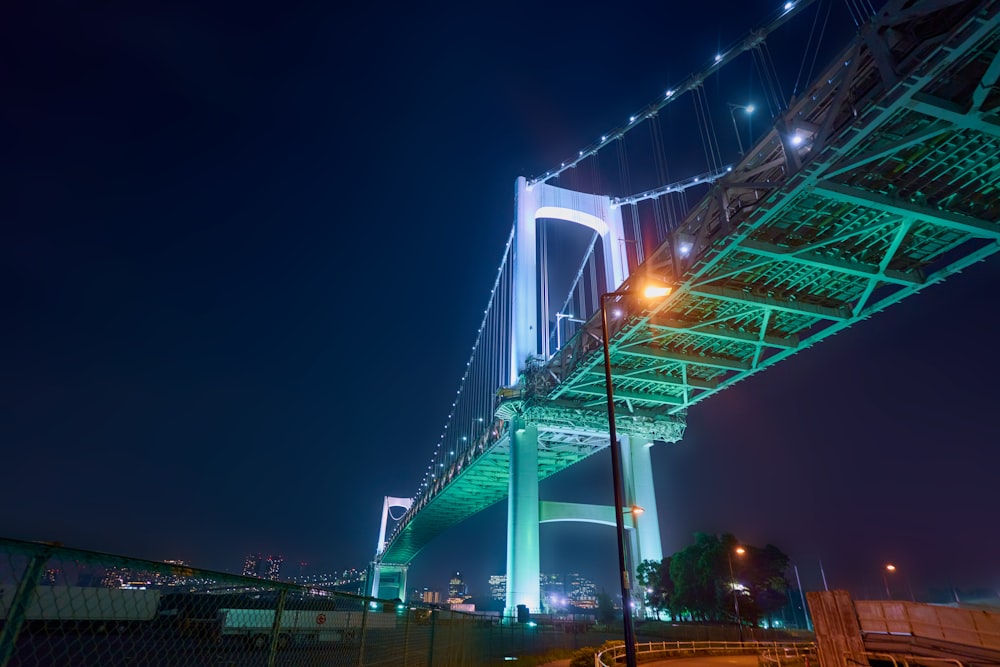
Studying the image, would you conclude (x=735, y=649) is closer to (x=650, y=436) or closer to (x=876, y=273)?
(x=650, y=436)

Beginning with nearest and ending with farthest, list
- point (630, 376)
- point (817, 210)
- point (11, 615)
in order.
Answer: point (11, 615), point (817, 210), point (630, 376)

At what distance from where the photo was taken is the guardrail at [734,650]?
16.1 metres

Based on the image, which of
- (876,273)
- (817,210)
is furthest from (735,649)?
(817,210)

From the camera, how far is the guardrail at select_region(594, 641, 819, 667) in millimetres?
16094

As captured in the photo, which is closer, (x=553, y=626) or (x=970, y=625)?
(x=970, y=625)

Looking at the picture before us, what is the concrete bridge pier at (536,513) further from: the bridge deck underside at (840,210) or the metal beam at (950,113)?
the metal beam at (950,113)

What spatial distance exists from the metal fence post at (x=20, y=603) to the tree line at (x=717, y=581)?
115 ft

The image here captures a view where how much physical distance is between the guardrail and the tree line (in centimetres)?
875

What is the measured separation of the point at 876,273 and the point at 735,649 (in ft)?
58.2

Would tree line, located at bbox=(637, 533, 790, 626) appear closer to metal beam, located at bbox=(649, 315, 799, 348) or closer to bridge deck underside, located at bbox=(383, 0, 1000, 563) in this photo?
bridge deck underside, located at bbox=(383, 0, 1000, 563)

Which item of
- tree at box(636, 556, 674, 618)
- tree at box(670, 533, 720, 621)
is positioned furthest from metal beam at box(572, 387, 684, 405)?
tree at box(636, 556, 674, 618)

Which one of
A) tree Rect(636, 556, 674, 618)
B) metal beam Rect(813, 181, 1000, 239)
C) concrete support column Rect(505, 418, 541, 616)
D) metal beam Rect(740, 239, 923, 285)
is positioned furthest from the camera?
tree Rect(636, 556, 674, 618)

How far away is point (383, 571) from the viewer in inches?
3991

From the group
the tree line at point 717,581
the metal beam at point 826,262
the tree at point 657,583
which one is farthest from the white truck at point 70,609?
the tree line at point 717,581
